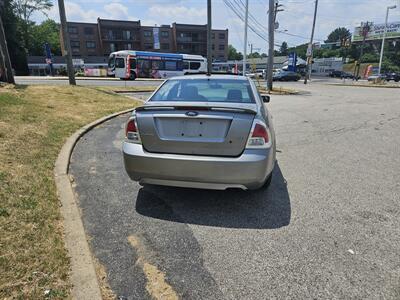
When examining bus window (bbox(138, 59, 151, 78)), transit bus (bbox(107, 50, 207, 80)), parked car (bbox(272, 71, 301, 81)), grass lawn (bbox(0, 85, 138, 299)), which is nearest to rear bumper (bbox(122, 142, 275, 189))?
grass lawn (bbox(0, 85, 138, 299))

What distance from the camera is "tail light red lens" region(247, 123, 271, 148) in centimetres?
322

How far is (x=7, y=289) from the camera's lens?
6.89 ft

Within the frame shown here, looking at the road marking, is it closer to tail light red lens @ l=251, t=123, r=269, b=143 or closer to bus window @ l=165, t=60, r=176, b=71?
tail light red lens @ l=251, t=123, r=269, b=143

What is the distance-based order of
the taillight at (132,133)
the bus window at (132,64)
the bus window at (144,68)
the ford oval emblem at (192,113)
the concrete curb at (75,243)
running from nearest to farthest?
1. the concrete curb at (75,243)
2. the ford oval emblem at (192,113)
3. the taillight at (132,133)
4. the bus window at (132,64)
5. the bus window at (144,68)

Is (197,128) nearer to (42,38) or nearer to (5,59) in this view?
(5,59)

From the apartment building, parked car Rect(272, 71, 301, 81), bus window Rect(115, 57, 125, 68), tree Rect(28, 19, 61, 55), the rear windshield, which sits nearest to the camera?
the rear windshield

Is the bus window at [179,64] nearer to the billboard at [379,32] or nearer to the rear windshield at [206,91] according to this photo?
the rear windshield at [206,91]

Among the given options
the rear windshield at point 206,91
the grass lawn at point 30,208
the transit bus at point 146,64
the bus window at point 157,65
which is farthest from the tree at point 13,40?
the rear windshield at point 206,91

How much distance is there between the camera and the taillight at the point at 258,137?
3.22 metres

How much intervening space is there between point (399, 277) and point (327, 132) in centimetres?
602

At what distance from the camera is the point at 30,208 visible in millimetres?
3145

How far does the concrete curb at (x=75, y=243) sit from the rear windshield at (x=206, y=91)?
168cm

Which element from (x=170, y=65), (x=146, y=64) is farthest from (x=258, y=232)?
(x=170, y=65)

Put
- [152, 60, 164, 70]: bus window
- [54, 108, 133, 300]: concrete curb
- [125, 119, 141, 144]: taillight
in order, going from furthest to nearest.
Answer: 1. [152, 60, 164, 70]: bus window
2. [125, 119, 141, 144]: taillight
3. [54, 108, 133, 300]: concrete curb
